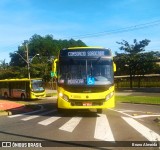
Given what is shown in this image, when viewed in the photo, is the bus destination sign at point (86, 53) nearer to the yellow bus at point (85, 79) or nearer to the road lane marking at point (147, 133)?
the yellow bus at point (85, 79)

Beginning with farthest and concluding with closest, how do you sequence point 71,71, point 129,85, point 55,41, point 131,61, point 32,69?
point 55,41 < point 32,69 < point 129,85 < point 131,61 < point 71,71

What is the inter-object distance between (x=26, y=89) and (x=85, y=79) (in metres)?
21.8

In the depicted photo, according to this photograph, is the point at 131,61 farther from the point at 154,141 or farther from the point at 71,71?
the point at 154,141

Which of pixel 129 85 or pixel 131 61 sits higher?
pixel 131 61

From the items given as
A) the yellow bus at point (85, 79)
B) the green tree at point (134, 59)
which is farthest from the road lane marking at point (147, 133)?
the green tree at point (134, 59)

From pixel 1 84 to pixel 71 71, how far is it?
2870cm

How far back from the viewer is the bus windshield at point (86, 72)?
592 inches

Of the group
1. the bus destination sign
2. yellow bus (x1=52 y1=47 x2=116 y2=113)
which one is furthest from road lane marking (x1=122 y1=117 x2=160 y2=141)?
the bus destination sign

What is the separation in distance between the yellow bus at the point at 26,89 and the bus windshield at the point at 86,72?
20.3 metres

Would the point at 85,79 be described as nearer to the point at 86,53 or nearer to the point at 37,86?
the point at 86,53

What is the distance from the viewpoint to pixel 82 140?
9.28 meters

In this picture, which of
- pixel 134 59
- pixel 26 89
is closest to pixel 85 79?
pixel 26 89

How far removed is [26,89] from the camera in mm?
35781

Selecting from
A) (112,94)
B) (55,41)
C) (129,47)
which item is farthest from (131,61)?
(55,41)
